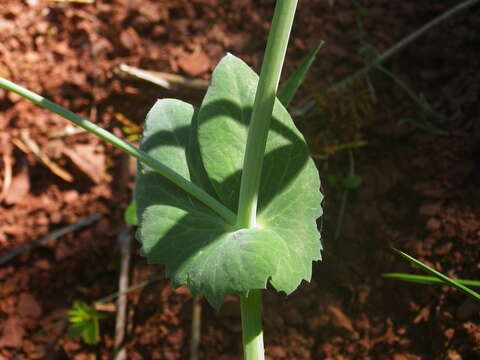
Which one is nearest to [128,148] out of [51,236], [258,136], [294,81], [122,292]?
[258,136]

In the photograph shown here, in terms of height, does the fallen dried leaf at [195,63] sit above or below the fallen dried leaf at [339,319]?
above

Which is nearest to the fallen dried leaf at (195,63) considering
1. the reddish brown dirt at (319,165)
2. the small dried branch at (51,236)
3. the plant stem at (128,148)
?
the reddish brown dirt at (319,165)

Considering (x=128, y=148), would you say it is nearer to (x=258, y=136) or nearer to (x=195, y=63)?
(x=258, y=136)

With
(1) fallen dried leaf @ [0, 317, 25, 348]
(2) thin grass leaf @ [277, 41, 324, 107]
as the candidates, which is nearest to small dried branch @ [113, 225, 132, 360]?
(1) fallen dried leaf @ [0, 317, 25, 348]

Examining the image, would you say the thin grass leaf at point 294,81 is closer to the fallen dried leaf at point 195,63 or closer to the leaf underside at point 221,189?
the leaf underside at point 221,189

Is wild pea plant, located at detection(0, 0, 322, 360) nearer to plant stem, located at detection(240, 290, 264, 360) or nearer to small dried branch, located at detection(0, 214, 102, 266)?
plant stem, located at detection(240, 290, 264, 360)

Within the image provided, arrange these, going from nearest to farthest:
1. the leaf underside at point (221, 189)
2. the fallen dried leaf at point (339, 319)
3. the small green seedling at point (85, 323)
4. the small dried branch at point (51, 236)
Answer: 1. the leaf underside at point (221, 189)
2. the fallen dried leaf at point (339, 319)
3. the small green seedling at point (85, 323)
4. the small dried branch at point (51, 236)
